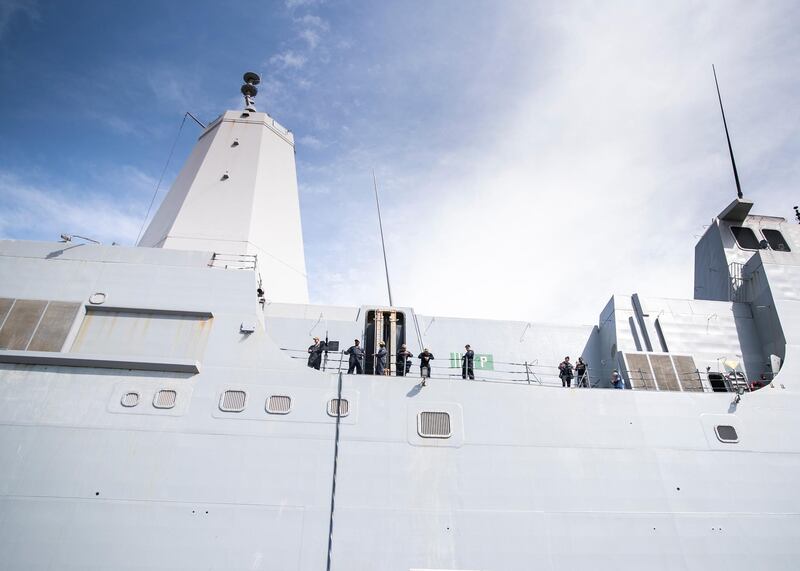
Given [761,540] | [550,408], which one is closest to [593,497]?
[550,408]

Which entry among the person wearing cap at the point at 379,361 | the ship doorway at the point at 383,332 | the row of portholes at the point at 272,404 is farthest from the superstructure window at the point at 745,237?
the row of portholes at the point at 272,404

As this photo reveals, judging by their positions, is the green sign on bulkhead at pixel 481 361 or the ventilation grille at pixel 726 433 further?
the green sign on bulkhead at pixel 481 361

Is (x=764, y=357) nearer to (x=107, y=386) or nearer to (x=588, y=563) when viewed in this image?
(x=588, y=563)

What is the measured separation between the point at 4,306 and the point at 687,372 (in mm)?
14456

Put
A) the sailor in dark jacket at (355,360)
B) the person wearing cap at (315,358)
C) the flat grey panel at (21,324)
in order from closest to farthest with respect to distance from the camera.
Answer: the flat grey panel at (21,324)
the sailor in dark jacket at (355,360)
the person wearing cap at (315,358)

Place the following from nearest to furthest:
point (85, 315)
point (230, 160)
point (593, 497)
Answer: point (593, 497)
point (85, 315)
point (230, 160)

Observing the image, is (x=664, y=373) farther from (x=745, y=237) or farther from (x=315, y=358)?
(x=315, y=358)

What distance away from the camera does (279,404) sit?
817cm

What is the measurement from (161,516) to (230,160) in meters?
10.3

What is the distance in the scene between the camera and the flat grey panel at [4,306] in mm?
8392

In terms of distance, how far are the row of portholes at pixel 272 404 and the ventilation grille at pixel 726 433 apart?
7405mm

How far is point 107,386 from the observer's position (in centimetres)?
797

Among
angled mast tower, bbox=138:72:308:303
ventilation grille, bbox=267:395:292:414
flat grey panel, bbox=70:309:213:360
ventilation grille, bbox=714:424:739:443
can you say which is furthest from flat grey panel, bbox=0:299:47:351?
ventilation grille, bbox=714:424:739:443

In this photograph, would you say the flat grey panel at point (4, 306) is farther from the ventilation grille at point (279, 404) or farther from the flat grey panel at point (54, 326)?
the ventilation grille at point (279, 404)
